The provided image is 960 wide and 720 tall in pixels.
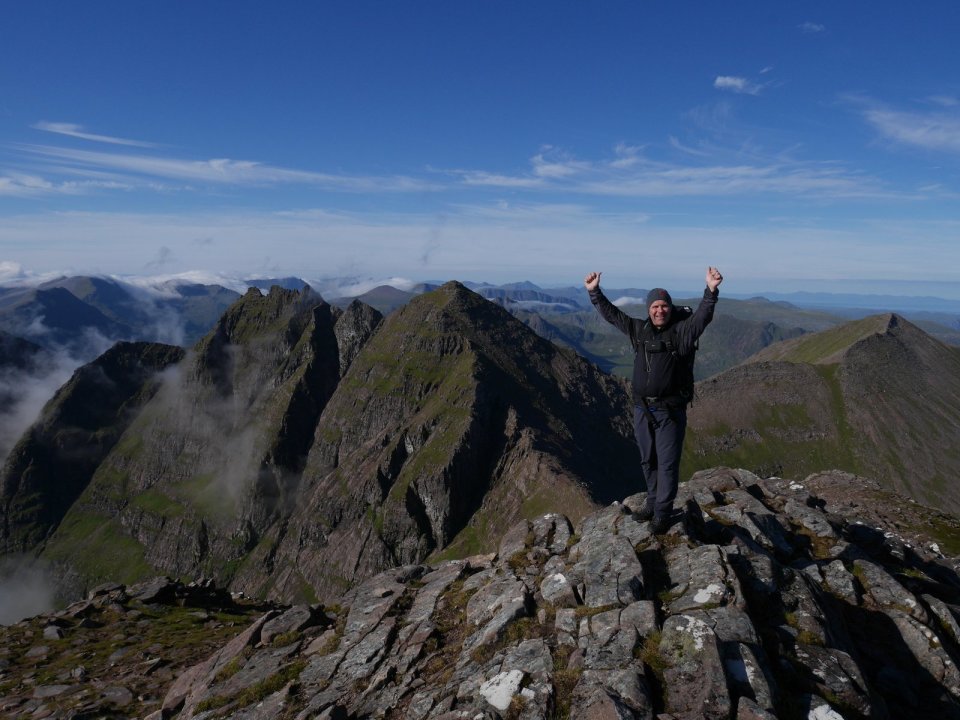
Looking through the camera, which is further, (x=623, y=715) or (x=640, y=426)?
(x=640, y=426)

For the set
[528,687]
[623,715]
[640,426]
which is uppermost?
[640,426]

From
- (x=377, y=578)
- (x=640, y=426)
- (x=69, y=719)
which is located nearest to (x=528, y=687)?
(x=640, y=426)

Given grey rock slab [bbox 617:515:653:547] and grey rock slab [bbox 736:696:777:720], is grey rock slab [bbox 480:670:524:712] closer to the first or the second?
grey rock slab [bbox 736:696:777:720]

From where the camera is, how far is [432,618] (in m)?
21.5

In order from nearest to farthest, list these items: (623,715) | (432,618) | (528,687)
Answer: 1. (623,715)
2. (528,687)
3. (432,618)

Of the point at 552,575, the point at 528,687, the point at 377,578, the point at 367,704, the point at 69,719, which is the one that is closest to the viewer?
the point at 528,687

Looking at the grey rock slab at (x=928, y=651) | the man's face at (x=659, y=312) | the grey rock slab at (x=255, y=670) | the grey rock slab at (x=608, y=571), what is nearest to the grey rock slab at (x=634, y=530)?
the grey rock slab at (x=608, y=571)

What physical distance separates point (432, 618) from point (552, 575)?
5.39 meters

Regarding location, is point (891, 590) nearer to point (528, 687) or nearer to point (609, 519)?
point (609, 519)

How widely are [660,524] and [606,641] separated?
22.9 feet

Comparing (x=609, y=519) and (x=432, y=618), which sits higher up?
(x=609, y=519)

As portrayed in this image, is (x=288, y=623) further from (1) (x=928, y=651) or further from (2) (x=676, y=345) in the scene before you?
(1) (x=928, y=651)

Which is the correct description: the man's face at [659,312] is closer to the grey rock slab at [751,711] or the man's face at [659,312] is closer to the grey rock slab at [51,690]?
the grey rock slab at [751,711]

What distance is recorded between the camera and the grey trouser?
19.0 meters
